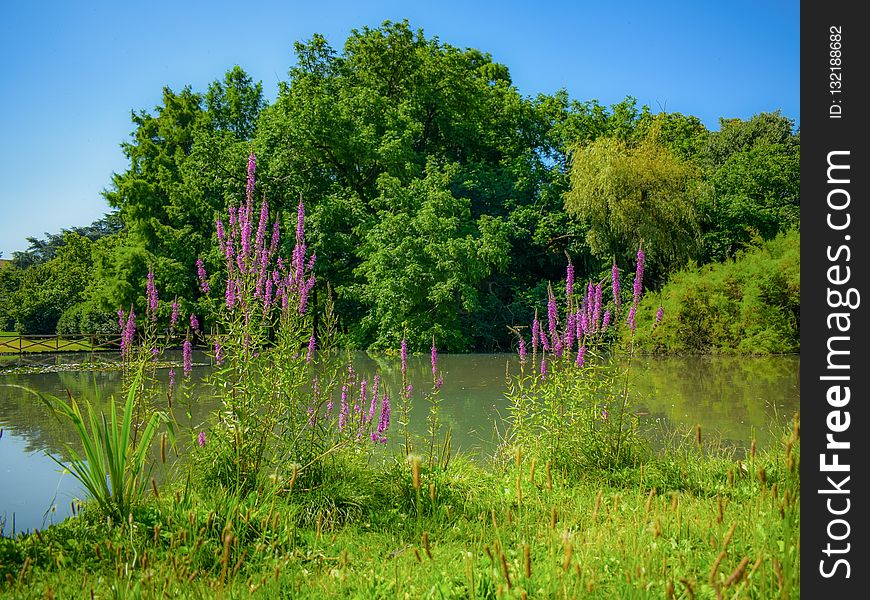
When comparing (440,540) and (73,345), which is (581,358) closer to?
(440,540)

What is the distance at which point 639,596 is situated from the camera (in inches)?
79.6

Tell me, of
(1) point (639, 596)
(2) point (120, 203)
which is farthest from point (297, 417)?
(2) point (120, 203)

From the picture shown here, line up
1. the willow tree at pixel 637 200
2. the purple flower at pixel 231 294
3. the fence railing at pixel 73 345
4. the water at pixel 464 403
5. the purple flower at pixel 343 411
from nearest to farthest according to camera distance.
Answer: the purple flower at pixel 231 294 → the purple flower at pixel 343 411 → the water at pixel 464 403 → the willow tree at pixel 637 200 → the fence railing at pixel 73 345

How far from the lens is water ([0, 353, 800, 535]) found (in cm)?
596

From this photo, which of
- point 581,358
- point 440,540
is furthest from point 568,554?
point 581,358

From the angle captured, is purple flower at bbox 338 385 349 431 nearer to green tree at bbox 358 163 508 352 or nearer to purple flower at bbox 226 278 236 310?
purple flower at bbox 226 278 236 310

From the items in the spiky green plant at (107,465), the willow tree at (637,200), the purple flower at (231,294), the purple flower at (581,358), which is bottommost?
the spiky green plant at (107,465)

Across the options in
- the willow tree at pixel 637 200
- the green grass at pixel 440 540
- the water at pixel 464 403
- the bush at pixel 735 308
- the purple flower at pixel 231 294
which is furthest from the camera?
the willow tree at pixel 637 200
